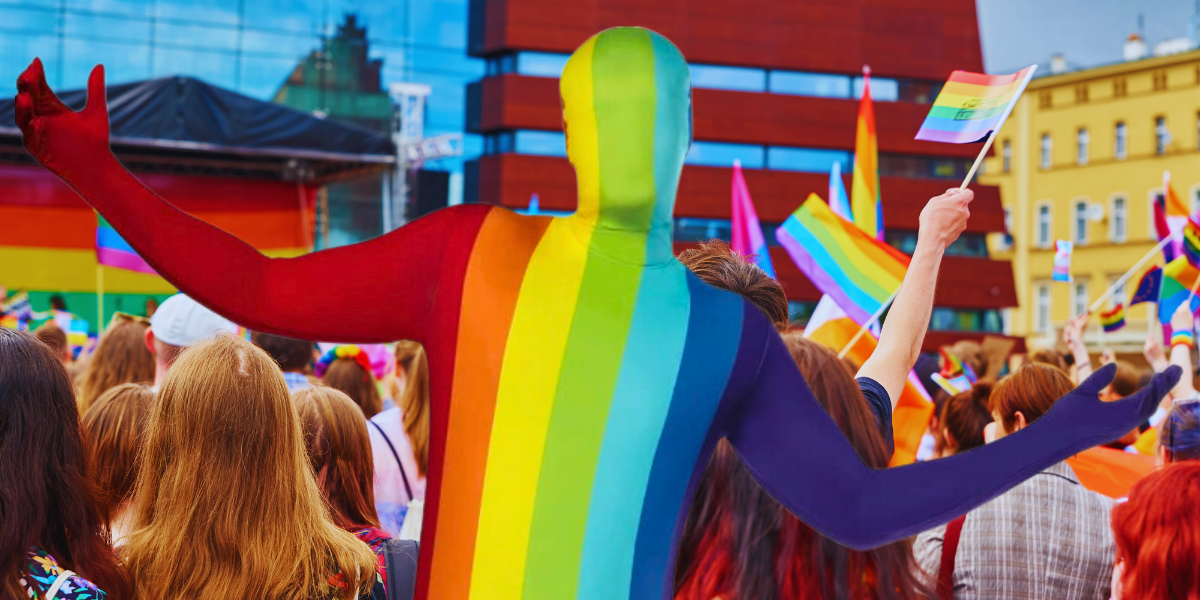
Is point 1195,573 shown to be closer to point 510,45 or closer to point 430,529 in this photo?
point 430,529

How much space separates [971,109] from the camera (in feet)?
7.41

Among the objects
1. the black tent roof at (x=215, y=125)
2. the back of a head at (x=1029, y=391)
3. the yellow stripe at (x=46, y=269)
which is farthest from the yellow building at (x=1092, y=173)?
the back of a head at (x=1029, y=391)

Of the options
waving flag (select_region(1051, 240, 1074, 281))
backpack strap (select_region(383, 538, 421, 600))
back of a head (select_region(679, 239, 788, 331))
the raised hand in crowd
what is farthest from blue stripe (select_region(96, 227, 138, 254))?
waving flag (select_region(1051, 240, 1074, 281))

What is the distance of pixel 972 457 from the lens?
4.05ft

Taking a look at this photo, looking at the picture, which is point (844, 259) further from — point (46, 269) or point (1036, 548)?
point (46, 269)

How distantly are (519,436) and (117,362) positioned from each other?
3.64 metres

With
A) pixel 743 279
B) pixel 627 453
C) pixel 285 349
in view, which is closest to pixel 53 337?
pixel 285 349

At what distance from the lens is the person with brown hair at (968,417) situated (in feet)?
14.2

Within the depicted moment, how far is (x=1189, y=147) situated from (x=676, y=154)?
44.8 meters

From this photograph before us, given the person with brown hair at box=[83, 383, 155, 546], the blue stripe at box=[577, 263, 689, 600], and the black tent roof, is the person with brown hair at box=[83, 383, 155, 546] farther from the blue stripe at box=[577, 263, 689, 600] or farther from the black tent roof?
the black tent roof

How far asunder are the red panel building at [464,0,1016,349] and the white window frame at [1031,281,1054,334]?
31.7 ft

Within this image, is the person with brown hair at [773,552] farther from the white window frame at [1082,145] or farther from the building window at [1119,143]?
Result: the white window frame at [1082,145]

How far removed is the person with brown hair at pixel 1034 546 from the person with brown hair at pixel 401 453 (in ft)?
5.11

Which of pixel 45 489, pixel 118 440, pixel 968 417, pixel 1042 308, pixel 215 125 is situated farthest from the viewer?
pixel 1042 308
